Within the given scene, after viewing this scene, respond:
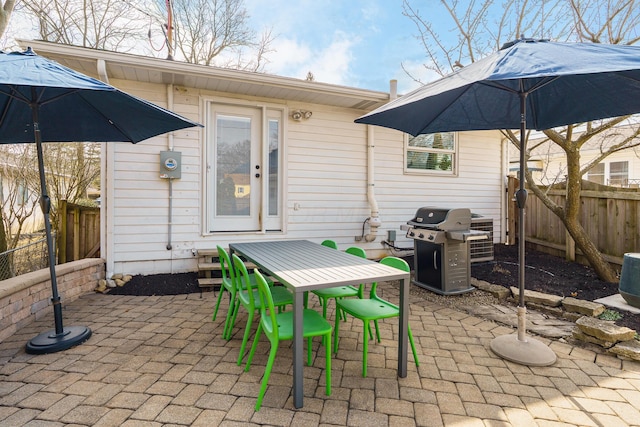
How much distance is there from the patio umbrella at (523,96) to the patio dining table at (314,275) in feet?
3.25

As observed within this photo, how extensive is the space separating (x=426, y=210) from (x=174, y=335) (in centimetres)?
323

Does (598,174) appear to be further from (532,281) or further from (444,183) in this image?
(532,281)

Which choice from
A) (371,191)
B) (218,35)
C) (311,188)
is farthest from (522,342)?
(218,35)

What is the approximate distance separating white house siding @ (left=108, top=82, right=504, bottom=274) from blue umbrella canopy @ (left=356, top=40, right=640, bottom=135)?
2142 millimetres

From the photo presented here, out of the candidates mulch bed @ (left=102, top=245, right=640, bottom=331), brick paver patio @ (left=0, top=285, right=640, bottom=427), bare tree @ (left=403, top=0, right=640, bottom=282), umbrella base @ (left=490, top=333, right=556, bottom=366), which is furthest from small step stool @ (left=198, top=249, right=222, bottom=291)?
bare tree @ (left=403, top=0, right=640, bottom=282)

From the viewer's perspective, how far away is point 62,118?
318 centimetres

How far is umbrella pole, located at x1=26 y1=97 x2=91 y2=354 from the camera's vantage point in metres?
2.60

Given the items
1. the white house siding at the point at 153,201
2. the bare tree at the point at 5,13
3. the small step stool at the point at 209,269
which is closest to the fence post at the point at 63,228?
the white house siding at the point at 153,201

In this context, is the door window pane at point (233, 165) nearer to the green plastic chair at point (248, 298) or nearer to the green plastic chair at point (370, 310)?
the green plastic chair at point (248, 298)

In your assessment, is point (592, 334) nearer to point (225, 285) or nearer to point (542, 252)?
point (225, 285)

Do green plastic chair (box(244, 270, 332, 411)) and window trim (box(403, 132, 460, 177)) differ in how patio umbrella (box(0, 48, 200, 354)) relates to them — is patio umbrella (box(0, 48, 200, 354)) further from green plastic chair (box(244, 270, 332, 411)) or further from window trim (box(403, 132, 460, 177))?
window trim (box(403, 132, 460, 177))

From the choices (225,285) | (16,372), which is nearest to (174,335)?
(225,285)

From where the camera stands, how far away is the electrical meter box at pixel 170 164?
4398 mm

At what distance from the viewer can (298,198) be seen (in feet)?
16.9
